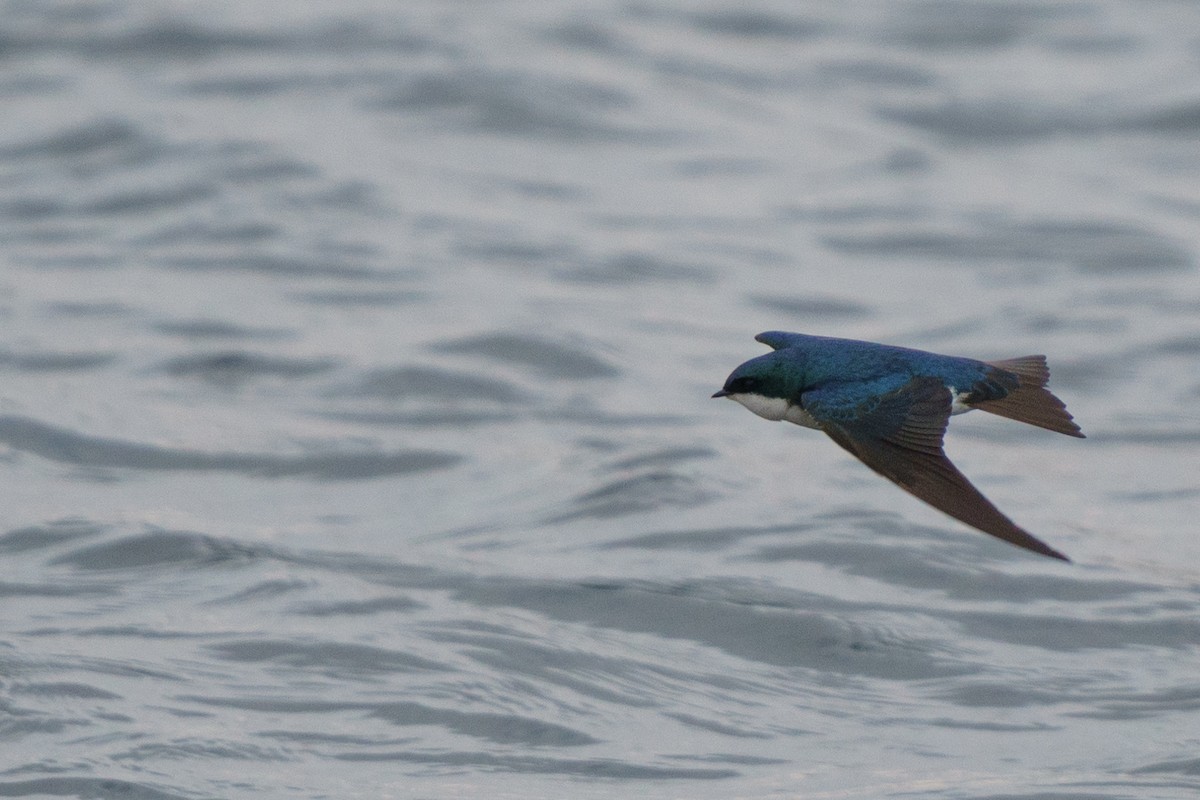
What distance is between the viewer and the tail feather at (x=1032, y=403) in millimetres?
4648

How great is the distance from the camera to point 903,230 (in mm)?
11680

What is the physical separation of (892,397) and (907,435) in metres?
0.20

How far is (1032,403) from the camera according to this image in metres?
4.78

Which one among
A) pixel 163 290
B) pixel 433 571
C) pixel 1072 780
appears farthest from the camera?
pixel 163 290

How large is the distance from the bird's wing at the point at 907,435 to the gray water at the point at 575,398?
1061 millimetres

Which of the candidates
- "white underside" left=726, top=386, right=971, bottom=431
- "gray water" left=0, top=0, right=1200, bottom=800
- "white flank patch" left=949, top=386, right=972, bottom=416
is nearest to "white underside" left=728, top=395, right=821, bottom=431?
"white underside" left=726, top=386, right=971, bottom=431

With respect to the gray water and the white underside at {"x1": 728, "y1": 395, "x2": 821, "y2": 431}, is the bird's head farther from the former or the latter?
the gray water

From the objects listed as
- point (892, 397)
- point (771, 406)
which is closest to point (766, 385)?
point (771, 406)

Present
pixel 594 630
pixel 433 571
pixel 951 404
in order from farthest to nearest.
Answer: pixel 433 571
pixel 594 630
pixel 951 404

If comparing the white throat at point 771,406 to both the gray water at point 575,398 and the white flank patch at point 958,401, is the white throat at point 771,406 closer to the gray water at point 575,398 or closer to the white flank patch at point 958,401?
the white flank patch at point 958,401

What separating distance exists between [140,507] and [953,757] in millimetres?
3338

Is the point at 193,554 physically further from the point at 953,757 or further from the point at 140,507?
the point at 953,757

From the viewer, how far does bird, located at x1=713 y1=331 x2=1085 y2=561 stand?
14.0 feet

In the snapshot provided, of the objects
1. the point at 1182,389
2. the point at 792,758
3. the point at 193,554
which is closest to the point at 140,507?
the point at 193,554
